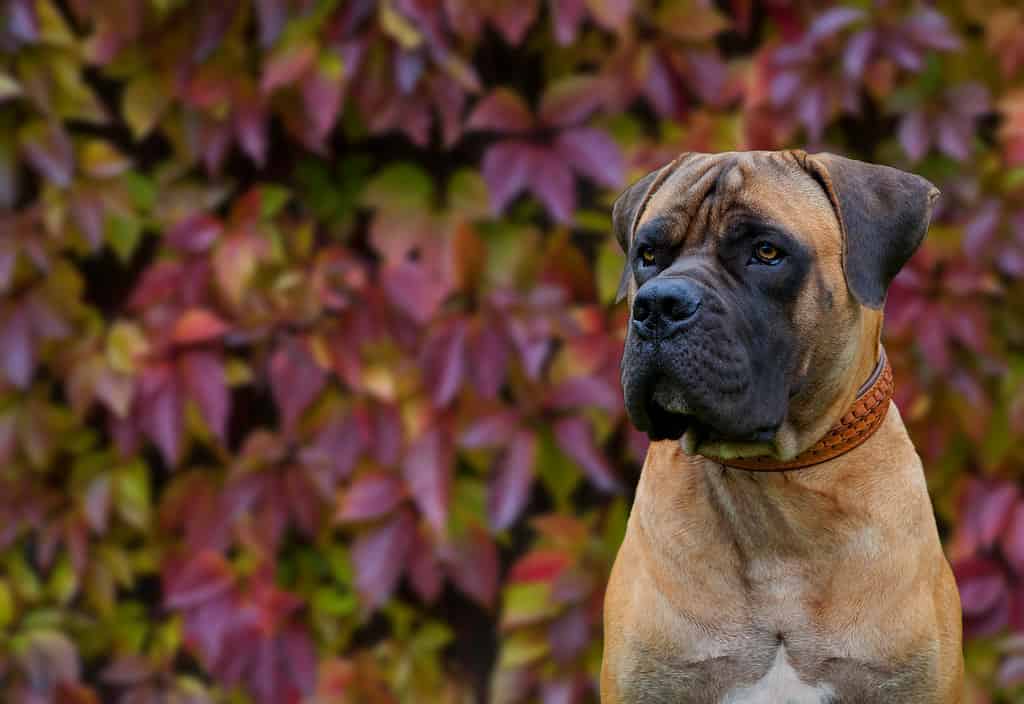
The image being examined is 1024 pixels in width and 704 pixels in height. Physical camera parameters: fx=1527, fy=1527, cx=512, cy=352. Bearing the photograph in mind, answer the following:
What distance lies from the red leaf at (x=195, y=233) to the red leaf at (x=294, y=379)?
38cm

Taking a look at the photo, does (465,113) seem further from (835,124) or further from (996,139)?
(996,139)

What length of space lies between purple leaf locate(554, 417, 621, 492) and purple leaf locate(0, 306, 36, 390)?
1.49 meters

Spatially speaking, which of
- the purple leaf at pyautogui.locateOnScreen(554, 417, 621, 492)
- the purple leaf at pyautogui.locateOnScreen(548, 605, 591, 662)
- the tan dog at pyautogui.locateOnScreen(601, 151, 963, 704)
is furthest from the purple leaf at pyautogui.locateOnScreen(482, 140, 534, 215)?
the tan dog at pyautogui.locateOnScreen(601, 151, 963, 704)

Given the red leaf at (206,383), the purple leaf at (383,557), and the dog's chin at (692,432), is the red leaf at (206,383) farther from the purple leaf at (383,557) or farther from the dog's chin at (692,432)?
the dog's chin at (692,432)

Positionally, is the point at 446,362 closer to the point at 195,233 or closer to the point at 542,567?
the point at 542,567

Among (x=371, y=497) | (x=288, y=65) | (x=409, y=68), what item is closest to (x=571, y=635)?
(x=371, y=497)

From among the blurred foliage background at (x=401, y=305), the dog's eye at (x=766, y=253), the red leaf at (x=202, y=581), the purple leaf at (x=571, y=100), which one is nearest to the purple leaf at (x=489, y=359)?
the blurred foliage background at (x=401, y=305)

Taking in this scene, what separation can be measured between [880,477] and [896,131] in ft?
6.84

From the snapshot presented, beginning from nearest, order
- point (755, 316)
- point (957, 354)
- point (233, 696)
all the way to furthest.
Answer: point (755, 316) < point (957, 354) < point (233, 696)

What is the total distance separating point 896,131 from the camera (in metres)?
4.39

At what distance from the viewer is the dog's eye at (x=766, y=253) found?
2.46 meters

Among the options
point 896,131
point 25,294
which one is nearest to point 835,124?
point 896,131

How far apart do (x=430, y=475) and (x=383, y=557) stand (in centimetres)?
28

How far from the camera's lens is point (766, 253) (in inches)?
97.3
